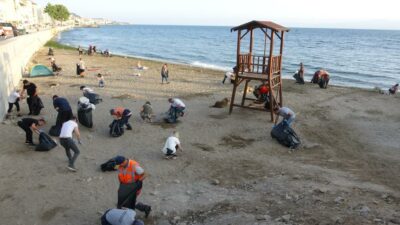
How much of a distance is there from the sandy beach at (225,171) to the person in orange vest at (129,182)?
0.55m

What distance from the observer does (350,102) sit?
20453 millimetres

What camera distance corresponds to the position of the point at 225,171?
10.4m

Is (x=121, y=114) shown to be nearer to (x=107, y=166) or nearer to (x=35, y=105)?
(x=107, y=166)

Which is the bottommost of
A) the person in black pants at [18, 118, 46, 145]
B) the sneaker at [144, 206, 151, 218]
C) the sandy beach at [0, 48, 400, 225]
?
the sandy beach at [0, 48, 400, 225]

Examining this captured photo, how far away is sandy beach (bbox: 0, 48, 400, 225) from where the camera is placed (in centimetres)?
771

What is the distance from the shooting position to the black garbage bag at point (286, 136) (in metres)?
12.5

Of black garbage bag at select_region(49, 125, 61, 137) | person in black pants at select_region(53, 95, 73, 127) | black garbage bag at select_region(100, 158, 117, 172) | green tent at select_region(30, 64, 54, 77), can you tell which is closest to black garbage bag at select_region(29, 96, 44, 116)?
black garbage bag at select_region(49, 125, 61, 137)

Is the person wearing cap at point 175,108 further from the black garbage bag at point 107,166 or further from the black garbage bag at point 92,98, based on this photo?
the black garbage bag at point 107,166

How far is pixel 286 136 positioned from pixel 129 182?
6954mm

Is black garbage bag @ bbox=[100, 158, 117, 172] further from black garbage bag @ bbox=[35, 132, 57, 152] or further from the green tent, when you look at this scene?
the green tent

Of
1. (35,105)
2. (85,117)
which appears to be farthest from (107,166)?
(35,105)

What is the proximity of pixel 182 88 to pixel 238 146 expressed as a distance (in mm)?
11095

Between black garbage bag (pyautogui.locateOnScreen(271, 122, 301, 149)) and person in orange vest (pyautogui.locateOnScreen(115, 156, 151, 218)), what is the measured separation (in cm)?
651

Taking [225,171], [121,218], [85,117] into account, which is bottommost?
[225,171]
